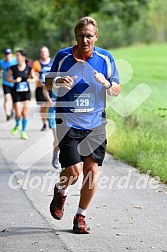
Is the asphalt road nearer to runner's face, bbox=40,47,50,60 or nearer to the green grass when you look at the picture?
the green grass

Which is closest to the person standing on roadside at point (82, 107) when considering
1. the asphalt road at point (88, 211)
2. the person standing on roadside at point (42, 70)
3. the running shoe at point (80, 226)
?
the running shoe at point (80, 226)

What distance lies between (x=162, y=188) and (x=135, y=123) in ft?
18.3

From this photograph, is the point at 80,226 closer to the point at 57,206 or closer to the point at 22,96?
the point at 57,206

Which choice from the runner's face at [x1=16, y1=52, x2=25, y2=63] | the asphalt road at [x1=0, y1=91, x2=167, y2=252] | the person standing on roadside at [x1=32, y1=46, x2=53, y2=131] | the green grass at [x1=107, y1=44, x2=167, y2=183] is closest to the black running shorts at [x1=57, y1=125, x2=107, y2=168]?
the asphalt road at [x1=0, y1=91, x2=167, y2=252]

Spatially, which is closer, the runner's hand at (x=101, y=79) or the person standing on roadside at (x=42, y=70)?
the runner's hand at (x=101, y=79)

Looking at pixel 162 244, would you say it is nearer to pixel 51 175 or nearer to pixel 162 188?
pixel 162 188

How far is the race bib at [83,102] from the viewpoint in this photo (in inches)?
302

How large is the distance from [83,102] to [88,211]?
5.78ft

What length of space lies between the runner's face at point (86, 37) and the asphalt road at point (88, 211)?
1.81 metres

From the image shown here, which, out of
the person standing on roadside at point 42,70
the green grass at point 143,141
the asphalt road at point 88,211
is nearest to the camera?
the asphalt road at point 88,211

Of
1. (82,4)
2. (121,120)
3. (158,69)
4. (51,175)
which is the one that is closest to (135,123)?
(121,120)

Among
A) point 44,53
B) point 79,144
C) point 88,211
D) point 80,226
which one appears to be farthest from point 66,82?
point 44,53

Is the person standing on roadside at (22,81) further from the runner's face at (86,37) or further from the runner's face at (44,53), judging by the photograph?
the runner's face at (86,37)

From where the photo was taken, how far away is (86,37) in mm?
7484
